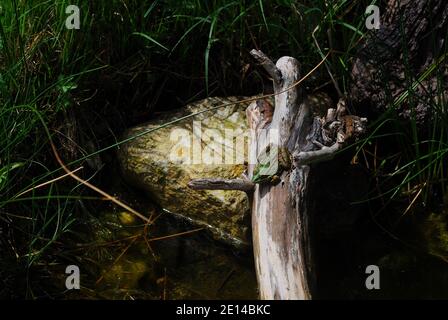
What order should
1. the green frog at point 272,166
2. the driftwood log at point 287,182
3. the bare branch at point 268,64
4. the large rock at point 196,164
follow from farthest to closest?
the large rock at point 196,164, the bare branch at point 268,64, the green frog at point 272,166, the driftwood log at point 287,182

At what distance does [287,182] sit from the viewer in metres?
2.77

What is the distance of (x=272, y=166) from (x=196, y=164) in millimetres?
509

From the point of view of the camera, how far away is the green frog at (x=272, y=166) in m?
2.78

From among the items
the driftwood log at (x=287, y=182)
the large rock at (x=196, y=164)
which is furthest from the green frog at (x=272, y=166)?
the large rock at (x=196, y=164)

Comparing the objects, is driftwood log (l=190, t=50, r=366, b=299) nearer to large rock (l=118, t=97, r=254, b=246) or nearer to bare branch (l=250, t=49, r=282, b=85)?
bare branch (l=250, t=49, r=282, b=85)

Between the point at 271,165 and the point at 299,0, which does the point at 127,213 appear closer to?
the point at 271,165

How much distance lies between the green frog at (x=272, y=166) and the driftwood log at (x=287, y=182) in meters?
0.01

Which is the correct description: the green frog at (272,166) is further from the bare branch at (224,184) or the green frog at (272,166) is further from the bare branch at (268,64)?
the bare branch at (268,64)

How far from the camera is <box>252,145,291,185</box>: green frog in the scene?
2.78 meters

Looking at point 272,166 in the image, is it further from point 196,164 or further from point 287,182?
point 196,164

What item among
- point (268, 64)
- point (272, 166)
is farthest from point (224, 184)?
point (268, 64)

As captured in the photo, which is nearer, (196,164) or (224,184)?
(224,184)
